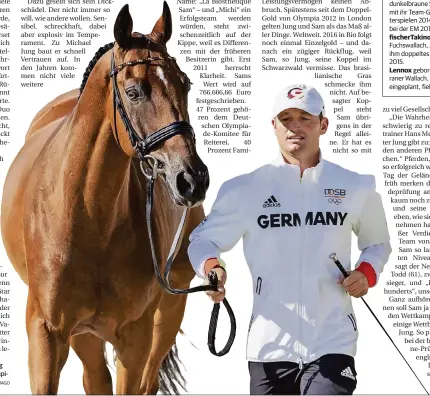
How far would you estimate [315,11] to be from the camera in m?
5.47

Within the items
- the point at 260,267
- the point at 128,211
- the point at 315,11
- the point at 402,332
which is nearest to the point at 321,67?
the point at 315,11

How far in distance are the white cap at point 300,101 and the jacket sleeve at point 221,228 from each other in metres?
0.29

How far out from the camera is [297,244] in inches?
119

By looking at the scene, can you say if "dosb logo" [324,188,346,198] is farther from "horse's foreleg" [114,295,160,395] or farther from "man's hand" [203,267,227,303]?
"horse's foreleg" [114,295,160,395]

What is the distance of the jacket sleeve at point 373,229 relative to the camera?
3.13 metres

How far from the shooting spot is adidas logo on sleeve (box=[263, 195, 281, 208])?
3.07 meters

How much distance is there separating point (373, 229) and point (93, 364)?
162cm

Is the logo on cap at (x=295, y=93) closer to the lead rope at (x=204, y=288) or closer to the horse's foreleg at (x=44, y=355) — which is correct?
the lead rope at (x=204, y=288)

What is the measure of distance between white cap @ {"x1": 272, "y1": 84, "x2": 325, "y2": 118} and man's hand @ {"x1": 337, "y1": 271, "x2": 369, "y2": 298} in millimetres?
515

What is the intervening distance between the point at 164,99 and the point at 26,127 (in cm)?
239

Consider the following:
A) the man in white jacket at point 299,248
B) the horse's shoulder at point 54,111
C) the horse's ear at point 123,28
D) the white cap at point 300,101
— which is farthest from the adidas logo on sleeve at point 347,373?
the horse's shoulder at point 54,111

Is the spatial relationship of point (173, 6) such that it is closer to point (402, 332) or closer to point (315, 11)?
point (315, 11)

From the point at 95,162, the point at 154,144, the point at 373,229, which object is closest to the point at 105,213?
the point at 95,162

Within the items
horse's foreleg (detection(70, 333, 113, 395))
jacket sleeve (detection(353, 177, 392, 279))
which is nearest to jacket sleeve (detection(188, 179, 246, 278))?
jacket sleeve (detection(353, 177, 392, 279))
